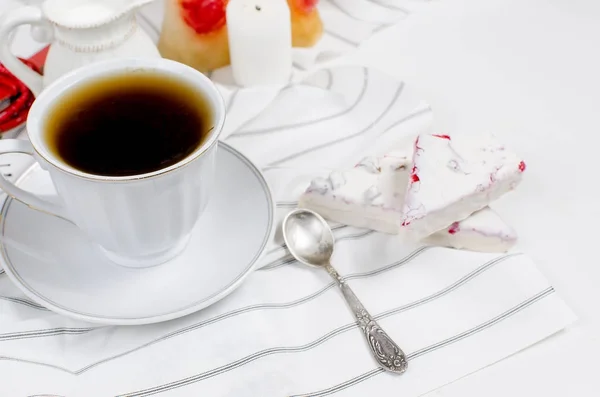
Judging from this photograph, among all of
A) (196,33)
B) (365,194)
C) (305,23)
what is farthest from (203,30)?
(365,194)

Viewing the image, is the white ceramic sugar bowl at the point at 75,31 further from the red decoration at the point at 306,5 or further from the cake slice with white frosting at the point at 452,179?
the cake slice with white frosting at the point at 452,179

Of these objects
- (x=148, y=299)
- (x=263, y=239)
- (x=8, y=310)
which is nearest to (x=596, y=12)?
(x=263, y=239)

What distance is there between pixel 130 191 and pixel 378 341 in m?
0.26

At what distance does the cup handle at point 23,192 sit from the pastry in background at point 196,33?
390mm

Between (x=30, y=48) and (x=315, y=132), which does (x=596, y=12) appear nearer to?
(x=315, y=132)

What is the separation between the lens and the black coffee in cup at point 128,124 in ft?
1.94

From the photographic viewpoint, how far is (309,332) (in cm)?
64

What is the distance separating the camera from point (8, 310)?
0.64 m

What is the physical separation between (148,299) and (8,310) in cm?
14

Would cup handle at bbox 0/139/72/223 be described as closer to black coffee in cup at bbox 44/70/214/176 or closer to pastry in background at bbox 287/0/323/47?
black coffee in cup at bbox 44/70/214/176

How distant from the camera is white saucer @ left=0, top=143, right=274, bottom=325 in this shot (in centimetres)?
61

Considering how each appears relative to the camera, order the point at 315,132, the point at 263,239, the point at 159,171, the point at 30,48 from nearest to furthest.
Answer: the point at 159,171 → the point at 263,239 → the point at 315,132 → the point at 30,48

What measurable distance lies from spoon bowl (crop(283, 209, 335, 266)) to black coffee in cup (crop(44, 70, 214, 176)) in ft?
0.53

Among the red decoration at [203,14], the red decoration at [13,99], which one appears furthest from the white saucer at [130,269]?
the red decoration at [203,14]
